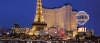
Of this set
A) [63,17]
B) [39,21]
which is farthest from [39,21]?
[63,17]

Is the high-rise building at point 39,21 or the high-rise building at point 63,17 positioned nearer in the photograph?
the high-rise building at point 39,21

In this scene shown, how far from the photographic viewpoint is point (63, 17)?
50375mm

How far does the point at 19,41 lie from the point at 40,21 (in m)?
13.5

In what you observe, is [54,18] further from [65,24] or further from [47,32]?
[47,32]

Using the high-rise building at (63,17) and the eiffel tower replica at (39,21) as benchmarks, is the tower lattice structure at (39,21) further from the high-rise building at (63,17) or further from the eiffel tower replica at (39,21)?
the high-rise building at (63,17)

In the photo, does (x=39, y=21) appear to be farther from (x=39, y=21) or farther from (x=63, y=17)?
(x=63, y=17)

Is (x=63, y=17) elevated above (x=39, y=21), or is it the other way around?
(x=63, y=17)

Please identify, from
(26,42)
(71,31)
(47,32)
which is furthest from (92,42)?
(71,31)

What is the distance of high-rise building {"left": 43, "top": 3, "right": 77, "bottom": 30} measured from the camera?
47906mm

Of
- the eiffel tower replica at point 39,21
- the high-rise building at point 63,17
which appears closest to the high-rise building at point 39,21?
the eiffel tower replica at point 39,21

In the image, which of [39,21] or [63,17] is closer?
[39,21]

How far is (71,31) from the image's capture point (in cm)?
4619

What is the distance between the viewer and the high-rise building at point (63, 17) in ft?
157

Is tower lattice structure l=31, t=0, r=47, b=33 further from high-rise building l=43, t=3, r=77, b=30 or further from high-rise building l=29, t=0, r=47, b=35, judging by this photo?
high-rise building l=43, t=3, r=77, b=30
